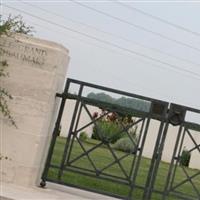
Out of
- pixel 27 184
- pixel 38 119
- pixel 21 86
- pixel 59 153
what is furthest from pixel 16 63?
pixel 59 153

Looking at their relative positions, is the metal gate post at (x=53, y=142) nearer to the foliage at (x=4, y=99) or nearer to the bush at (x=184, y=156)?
the foliage at (x=4, y=99)

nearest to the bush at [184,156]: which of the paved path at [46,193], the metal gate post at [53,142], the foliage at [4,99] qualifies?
the paved path at [46,193]

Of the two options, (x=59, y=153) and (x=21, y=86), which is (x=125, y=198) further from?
(x=59, y=153)

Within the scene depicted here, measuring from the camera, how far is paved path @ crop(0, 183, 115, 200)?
24.2 feet

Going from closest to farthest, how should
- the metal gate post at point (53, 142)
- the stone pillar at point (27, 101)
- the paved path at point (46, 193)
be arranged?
the paved path at point (46, 193)
the stone pillar at point (27, 101)
the metal gate post at point (53, 142)

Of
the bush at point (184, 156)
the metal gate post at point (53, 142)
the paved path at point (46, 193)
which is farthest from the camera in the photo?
the bush at point (184, 156)

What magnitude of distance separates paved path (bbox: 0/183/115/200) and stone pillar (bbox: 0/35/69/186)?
0.63 feet

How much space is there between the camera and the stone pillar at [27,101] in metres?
7.95

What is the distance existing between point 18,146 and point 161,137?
1915 millimetres

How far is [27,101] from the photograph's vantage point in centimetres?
798

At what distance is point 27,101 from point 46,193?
1.24 metres

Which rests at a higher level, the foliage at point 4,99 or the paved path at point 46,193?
the foliage at point 4,99

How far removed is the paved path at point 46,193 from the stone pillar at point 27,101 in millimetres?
191

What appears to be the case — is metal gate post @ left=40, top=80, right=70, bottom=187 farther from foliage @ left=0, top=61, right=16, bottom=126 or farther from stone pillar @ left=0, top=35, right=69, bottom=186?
foliage @ left=0, top=61, right=16, bottom=126
